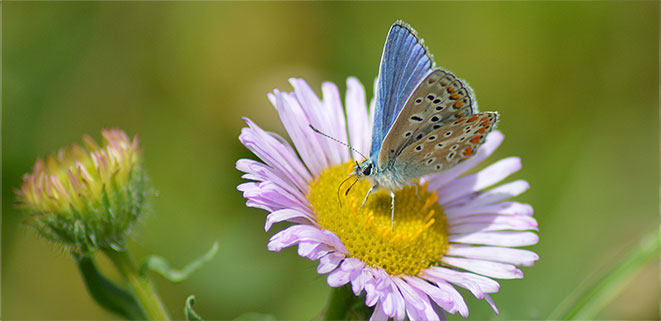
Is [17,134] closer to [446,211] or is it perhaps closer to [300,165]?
[300,165]

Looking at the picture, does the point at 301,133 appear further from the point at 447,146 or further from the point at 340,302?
the point at 340,302

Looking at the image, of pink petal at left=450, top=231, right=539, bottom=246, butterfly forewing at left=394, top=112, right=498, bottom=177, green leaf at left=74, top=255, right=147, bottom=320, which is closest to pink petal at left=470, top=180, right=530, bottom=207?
pink petal at left=450, top=231, right=539, bottom=246

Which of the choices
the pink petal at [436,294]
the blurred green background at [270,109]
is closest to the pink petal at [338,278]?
the pink petal at [436,294]

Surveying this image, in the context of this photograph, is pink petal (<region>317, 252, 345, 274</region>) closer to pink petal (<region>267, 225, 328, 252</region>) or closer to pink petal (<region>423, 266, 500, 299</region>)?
pink petal (<region>267, 225, 328, 252</region>)

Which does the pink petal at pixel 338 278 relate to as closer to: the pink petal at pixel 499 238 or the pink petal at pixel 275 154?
the pink petal at pixel 275 154

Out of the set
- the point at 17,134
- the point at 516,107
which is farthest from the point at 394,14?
the point at 17,134

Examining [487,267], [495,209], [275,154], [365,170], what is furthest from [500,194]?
[275,154]
